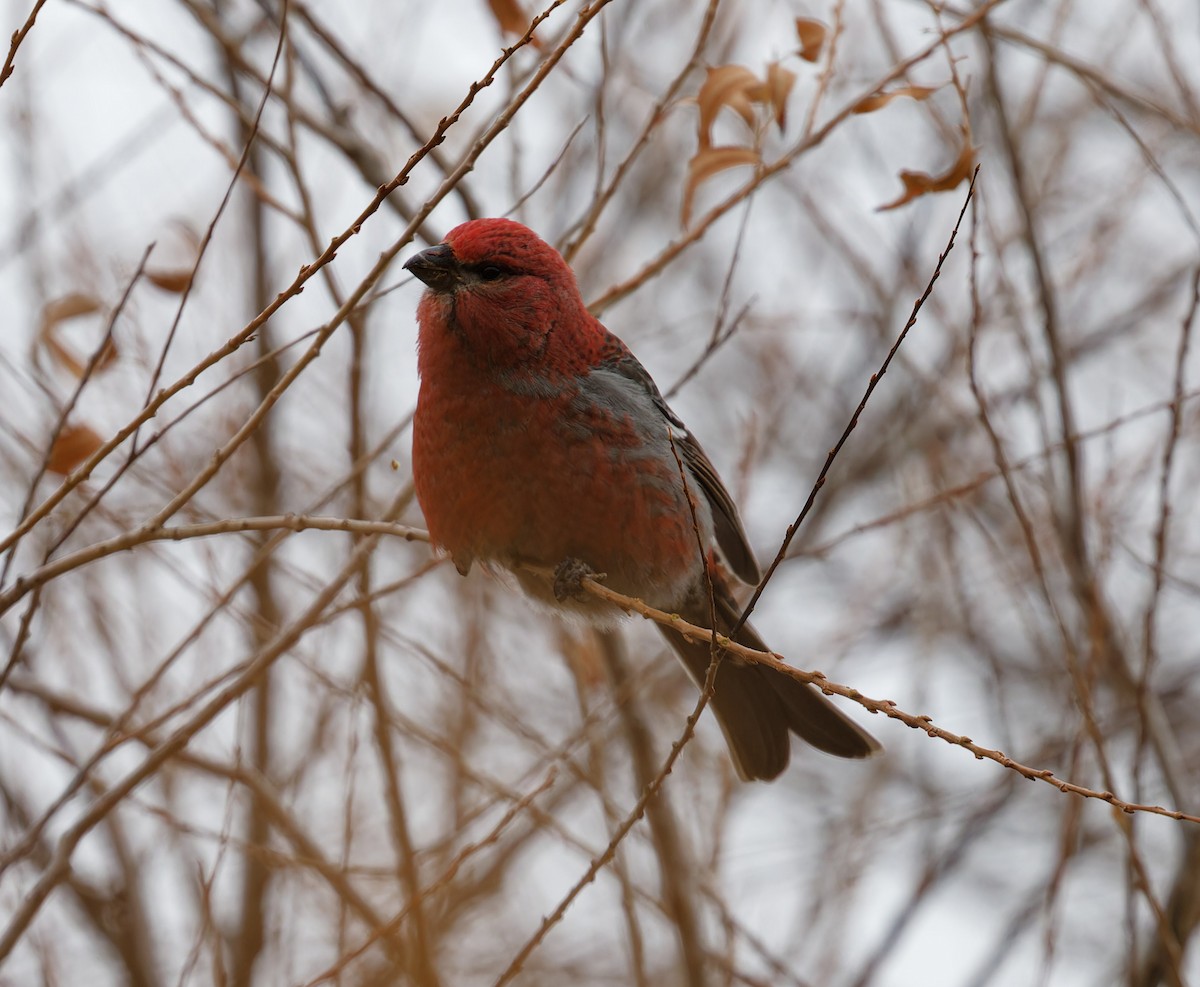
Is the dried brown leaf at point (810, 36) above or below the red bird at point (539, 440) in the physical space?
above

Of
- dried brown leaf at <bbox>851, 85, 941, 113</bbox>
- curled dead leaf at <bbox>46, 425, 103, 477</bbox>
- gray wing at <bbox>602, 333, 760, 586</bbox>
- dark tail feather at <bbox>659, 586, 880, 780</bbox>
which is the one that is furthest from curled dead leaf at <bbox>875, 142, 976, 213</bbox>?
curled dead leaf at <bbox>46, 425, 103, 477</bbox>

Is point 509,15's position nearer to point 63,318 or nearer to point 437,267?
point 437,267

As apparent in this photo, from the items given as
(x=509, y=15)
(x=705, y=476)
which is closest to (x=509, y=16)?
(x=509, y=15)

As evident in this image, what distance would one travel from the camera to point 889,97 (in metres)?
3.38

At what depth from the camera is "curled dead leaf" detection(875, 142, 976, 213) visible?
3439 millimetres

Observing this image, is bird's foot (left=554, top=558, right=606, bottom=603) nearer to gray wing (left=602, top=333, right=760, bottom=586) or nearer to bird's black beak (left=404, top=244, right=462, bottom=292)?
gray wing (left=602, top=333, right=760, bottom=586)

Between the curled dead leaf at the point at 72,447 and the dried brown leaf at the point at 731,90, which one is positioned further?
the dried brown leaf at the point at 731,90

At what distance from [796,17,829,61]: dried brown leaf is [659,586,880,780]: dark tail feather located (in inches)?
68.7

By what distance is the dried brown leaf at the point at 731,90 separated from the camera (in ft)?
11.5

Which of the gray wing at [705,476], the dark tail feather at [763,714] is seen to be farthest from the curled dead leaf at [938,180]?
the dark tail feather at [763,714]

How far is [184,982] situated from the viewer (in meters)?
2.65

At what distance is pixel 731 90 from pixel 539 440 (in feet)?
3.50

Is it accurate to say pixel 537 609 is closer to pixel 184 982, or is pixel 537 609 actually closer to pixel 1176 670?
pixel 184 982

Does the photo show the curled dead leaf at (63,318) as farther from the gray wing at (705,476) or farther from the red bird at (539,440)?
the gray wing at (705,476)
